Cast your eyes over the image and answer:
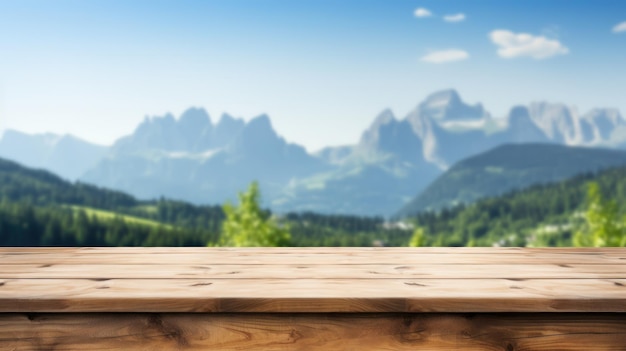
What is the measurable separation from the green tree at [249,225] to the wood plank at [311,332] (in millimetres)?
22743

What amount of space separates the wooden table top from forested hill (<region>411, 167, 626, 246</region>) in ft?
241

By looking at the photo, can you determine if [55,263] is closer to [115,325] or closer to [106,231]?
[115,325]

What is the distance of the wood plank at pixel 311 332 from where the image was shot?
4.68 ft

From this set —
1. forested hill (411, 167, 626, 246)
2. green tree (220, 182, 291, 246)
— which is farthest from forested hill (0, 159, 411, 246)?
green tree (220, 182, 291, 246)

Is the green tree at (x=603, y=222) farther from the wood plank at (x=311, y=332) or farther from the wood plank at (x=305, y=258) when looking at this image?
the wood plank at (x=311, y=332)

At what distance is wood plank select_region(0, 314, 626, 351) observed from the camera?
143 cm

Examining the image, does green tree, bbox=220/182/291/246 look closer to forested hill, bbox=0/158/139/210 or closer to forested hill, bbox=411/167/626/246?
forested hill, bbox=411/167/626/246

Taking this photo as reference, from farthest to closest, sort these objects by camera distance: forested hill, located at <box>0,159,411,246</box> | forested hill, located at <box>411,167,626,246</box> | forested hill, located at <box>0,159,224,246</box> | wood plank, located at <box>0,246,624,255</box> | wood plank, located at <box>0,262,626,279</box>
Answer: forested hill, located at <box>411,167,626,246</box> → forested hill, located at <box>0,159,411,246</box> → forested hill, located at <box>0,159,224,246</box> → wood plank, located at <box>0,246,624,255</box> → wood plank, located at <box>0,262,626,279</box>

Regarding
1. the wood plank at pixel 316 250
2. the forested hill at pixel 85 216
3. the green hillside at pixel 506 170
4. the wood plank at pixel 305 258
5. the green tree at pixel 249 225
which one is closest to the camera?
the wood plank at pixel 305 258

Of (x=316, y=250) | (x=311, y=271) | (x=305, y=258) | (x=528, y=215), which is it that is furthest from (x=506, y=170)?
(x=311, y=271)

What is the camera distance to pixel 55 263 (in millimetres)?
1940

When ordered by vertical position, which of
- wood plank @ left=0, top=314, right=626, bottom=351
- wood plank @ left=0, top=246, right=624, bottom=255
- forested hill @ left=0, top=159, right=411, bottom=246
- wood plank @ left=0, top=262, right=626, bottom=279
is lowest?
forested hill @ left=0, top=159, right=411, bottom=246

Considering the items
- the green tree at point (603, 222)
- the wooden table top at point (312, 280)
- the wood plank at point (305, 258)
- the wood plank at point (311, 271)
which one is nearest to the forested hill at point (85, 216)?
the green tree at point (603, 222)

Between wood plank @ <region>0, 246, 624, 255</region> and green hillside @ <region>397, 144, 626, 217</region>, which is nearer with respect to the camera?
wood plank @ <region>0, 246, 624, 255</region>
